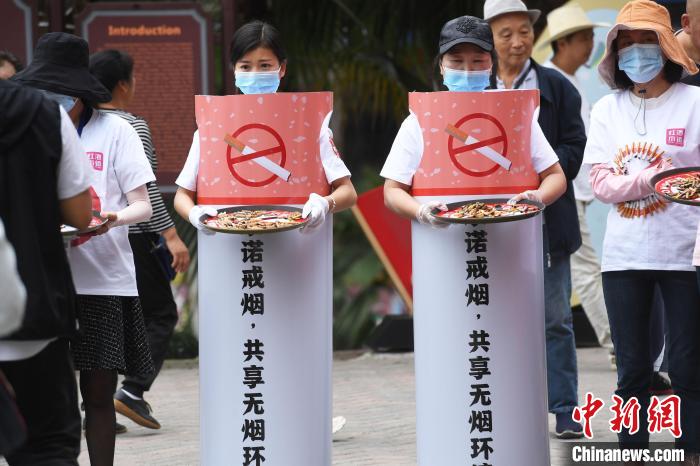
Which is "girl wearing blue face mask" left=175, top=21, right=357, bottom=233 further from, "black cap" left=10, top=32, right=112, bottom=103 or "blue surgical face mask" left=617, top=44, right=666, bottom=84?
"blue surgical face mask" left=617, top=44, right=666, bottom=84

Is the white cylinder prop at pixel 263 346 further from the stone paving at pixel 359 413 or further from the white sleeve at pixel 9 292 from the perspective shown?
the white sleeve at pixel 9 292

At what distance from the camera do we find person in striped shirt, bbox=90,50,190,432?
25.0ft

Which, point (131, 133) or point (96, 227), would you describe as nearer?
A: point (96, 227)

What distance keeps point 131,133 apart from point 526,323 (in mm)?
1779

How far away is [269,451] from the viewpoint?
5566 millimetres

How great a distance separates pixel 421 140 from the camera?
5602mm

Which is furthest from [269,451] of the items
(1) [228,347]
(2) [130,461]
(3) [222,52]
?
(3) [222,52]

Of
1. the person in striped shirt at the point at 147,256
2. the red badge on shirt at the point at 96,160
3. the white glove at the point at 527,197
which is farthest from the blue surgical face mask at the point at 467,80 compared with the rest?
the person in striped shirt at the point at 147,256

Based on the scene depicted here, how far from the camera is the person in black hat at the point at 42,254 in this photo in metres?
4.33

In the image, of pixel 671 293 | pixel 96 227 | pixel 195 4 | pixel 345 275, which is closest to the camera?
pixel 96 227

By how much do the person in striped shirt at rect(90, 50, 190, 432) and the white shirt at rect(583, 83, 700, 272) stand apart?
8.84 feet

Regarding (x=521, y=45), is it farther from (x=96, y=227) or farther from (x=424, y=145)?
(x=96, y=227)

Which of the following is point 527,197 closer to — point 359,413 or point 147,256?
point 147,256

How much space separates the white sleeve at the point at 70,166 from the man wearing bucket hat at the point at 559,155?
300 centimetres
